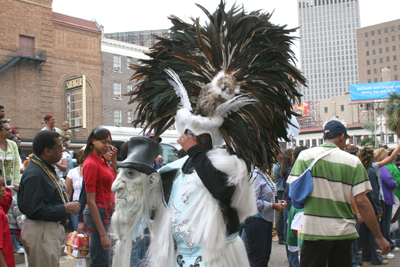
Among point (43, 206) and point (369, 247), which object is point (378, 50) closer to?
point (369, 247)

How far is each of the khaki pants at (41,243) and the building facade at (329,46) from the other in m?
192

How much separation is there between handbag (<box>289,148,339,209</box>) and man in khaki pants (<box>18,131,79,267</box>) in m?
2.18

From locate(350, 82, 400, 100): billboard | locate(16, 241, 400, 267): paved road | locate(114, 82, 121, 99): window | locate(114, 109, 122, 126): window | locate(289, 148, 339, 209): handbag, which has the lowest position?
locate(16, 241, 400, 267): paved road

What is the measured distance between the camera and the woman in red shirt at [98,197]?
382 cm

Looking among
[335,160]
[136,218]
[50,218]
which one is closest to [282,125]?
[136,218]

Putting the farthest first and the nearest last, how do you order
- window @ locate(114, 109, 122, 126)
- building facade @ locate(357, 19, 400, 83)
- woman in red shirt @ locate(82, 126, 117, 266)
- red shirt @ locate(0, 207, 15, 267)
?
building facade @ locate(357, 19, 400, 83) → window @ locate(114, 109, 122, 126) → woman in red shirt @ locate(82, 126, 117, 266) → red shirt @ locate(0, 207, 15, 267)

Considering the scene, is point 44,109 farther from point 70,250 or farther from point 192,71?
point 192,71

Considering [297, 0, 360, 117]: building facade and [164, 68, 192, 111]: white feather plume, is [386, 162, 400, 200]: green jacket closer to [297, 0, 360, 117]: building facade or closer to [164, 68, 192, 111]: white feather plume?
[164, 68, 192, 111]: white feather plume

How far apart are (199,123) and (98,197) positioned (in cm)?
231

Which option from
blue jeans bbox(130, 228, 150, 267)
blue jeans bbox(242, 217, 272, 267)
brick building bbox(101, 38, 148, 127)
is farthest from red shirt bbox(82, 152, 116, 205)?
brick building bbox(101, 38, 148, 127)

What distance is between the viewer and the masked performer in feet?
6.75

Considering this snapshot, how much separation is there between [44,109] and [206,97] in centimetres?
2668

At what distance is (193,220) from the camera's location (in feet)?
6.91

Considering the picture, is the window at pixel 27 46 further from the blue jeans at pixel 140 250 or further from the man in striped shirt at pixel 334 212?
the blue jeans at pixel 140 250
